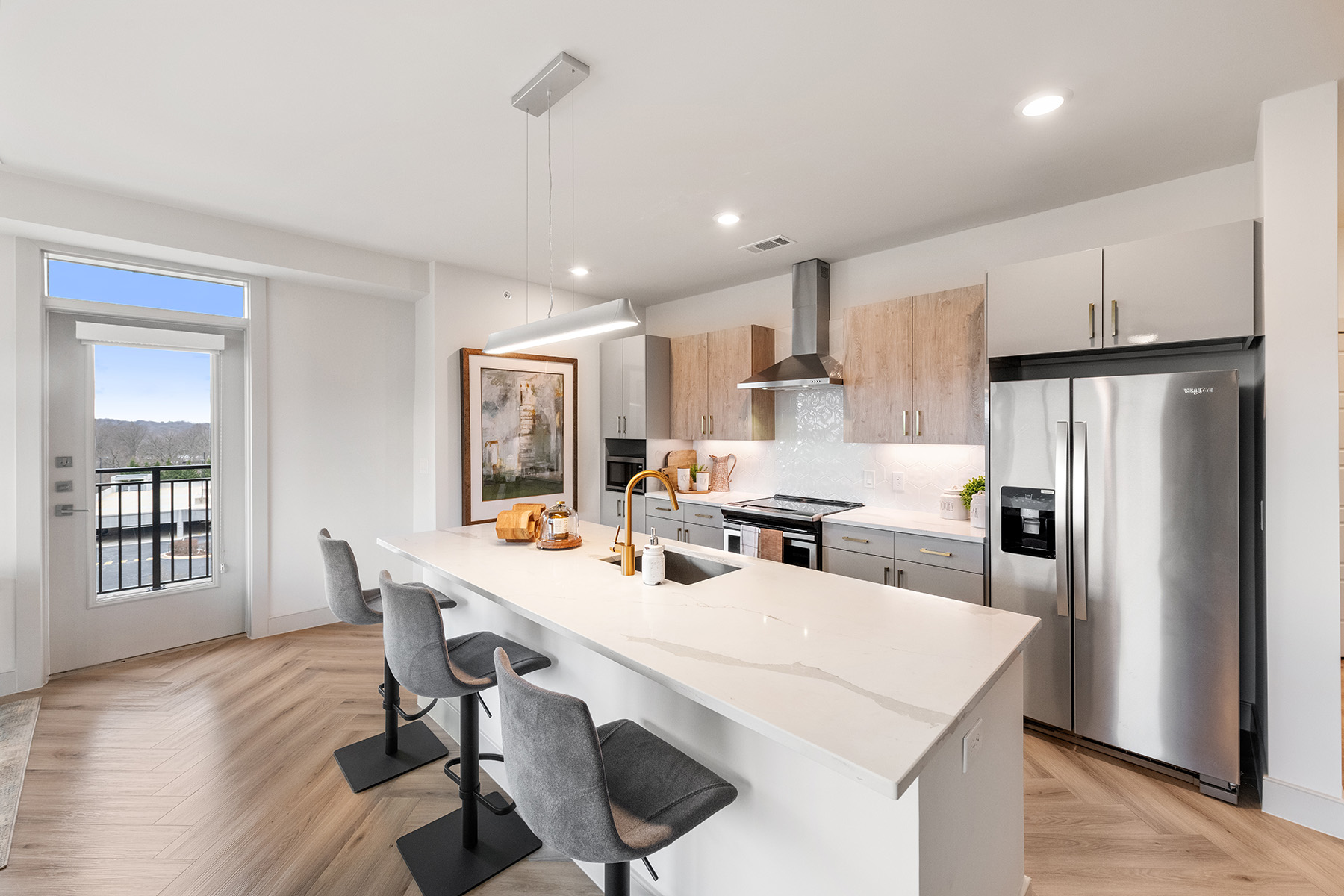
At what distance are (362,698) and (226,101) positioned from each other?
2899 millimetres

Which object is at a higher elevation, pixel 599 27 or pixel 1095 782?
pixel 599 27

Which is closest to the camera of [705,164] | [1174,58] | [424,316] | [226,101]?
[1174,58]

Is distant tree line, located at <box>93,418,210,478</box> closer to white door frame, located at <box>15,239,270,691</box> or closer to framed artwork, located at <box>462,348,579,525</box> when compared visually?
white door frame, located at <box>15,239,270,691</box>

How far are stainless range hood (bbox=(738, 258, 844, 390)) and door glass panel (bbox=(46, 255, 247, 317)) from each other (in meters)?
3.63

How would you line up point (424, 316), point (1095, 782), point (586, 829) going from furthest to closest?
1. point (424, 316)
2. point (1095, 782)
3. point (586, 829)

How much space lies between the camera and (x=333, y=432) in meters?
4.41

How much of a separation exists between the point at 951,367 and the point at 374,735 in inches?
143

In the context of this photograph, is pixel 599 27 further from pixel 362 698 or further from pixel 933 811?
pixel 362 698

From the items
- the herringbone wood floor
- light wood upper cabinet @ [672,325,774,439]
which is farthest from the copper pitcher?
the herringbone wood floor

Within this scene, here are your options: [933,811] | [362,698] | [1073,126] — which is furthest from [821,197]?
[362,698]

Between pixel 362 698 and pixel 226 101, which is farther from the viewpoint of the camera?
pixel 362 698

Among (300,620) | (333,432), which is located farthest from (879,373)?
(300,620)

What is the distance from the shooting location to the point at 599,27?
1856 millimetres

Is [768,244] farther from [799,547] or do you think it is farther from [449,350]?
[449,350]
